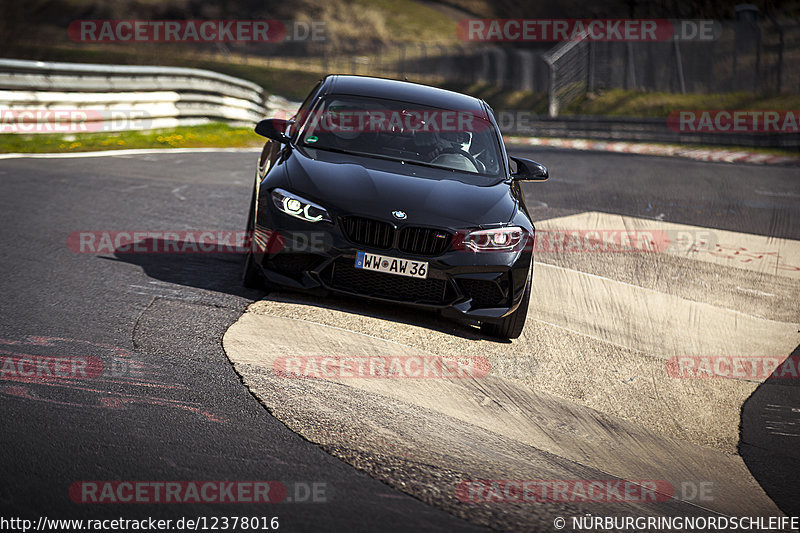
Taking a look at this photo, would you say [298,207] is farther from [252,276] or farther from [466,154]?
[466,154]

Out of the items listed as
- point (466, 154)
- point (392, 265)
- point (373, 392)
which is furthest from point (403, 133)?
point (373, 392)

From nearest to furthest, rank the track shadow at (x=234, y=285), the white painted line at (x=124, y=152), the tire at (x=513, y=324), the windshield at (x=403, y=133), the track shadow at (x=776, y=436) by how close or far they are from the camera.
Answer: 1. the track shadow at (x=776, y=436)
2. the tire at (x=513, y=324)
3. the track shadow at (x=234, y=285)
4. the windshield at (x=403, y=133)
5. the white painted line at (x=124, y=152)

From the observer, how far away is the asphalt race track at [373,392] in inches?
142

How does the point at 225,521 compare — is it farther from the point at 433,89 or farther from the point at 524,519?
the point at 433,89

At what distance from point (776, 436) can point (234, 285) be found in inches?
149

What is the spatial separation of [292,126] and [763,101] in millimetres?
23157

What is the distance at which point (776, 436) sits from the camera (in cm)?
521

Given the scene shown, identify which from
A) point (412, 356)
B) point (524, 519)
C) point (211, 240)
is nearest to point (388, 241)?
point (412, 356)

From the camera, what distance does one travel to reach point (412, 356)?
17.9 feet

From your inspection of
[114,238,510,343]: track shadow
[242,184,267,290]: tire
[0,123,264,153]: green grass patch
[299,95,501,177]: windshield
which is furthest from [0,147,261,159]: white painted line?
[242,184,267,290]: tire

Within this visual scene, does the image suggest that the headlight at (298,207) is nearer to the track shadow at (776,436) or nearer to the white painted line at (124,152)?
the track shadow at (776,436)

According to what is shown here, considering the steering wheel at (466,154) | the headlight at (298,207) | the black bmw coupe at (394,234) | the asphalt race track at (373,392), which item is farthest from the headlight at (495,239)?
the steering wheel at (466,154)

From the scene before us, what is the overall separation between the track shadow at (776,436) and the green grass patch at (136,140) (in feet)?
37.5

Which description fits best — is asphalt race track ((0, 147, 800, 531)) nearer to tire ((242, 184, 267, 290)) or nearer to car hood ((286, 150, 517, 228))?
tire ((242, 184, 267, 290))
